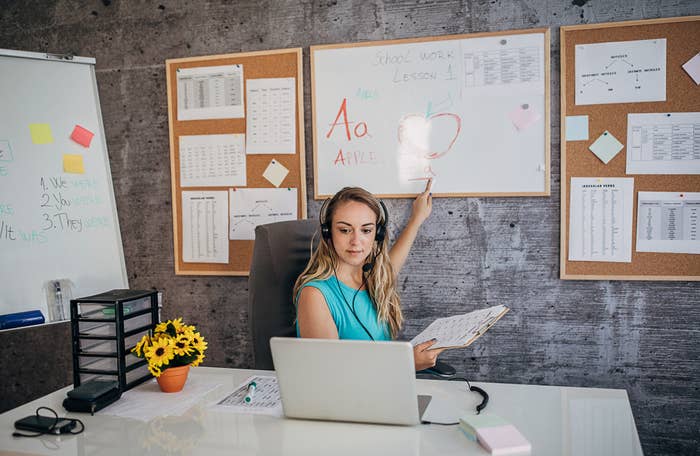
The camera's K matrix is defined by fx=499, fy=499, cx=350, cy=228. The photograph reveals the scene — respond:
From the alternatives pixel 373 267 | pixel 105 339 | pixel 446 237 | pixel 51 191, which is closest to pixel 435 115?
pixel 446 237

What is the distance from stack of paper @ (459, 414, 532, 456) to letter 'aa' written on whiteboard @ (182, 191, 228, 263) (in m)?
1.75

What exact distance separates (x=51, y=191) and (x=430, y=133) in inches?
69.6

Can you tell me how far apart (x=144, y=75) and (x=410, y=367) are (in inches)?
91.2

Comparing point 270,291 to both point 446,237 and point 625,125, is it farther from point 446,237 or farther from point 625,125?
point 625,125

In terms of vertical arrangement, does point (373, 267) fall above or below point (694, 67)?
below

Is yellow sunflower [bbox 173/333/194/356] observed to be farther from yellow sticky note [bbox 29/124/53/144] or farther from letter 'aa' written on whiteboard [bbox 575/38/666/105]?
letter 'aa' written on whiteboard [bbox 575/38/666/105]

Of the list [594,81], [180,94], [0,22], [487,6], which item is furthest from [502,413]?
[0,22]

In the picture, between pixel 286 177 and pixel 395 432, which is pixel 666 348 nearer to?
pixel 395 432

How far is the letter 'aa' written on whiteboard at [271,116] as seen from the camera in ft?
8.30

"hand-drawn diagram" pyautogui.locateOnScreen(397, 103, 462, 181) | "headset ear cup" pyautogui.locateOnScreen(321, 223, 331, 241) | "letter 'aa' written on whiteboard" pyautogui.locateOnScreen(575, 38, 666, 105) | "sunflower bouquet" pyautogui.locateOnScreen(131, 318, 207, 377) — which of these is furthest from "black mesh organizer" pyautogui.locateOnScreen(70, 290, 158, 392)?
"letter 'aa' written on whiteboard" pyautogui.locateOnScreen(575, 38, 666, 105)

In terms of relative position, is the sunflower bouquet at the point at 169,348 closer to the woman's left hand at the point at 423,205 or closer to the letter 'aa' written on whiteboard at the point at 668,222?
the woman's left hand at the point at 423,205

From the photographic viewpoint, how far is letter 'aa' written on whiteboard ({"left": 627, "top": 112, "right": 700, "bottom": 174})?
7.01ft

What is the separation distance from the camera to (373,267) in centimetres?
191

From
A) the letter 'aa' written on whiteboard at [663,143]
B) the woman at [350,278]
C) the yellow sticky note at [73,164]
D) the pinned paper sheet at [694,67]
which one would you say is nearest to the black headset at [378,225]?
the woman at [350,278]
